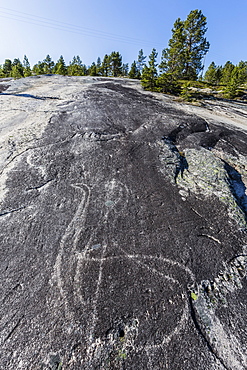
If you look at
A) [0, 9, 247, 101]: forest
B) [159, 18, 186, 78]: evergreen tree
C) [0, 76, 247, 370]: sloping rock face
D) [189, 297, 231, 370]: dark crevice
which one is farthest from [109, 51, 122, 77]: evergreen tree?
[189, 297, 231, 370]: dark crevice

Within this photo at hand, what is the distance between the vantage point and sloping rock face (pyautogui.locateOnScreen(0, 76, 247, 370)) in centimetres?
217

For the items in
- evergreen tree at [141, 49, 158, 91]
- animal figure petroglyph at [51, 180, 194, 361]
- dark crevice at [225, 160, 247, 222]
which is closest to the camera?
animal figure petroglyph at [51, 180, 194, 361]

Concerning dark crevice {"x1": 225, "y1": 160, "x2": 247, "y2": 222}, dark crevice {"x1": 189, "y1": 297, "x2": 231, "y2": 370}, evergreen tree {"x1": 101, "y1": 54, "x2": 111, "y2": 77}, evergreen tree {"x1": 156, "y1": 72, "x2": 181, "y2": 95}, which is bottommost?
dark crevice {"x1": 189, "y1": 297, "x2": 231, "y2": 370}

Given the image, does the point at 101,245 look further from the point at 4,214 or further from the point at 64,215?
the point at 4,214

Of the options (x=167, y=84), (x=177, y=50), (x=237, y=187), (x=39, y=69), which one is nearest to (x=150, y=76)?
(x=167, y=84)

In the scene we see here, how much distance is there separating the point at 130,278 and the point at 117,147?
421 cm

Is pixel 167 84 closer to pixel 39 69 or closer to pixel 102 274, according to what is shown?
pixel 102 274

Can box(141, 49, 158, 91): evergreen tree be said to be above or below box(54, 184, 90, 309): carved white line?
above

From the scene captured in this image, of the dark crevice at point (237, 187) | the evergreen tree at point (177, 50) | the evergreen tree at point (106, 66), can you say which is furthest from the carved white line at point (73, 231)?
the evergreen tree at point (106, 66)

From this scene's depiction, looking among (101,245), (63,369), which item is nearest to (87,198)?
(101,245)

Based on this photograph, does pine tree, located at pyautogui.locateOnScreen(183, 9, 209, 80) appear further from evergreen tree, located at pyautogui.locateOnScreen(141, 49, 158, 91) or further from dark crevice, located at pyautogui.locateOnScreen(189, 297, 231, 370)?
dark crevice, located at pyautogui.locateOnScreen(189, 297, 231, 370)

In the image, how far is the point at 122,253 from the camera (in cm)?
313

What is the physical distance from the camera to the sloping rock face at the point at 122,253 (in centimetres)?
217

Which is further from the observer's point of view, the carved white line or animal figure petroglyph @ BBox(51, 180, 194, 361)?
the carved white line
